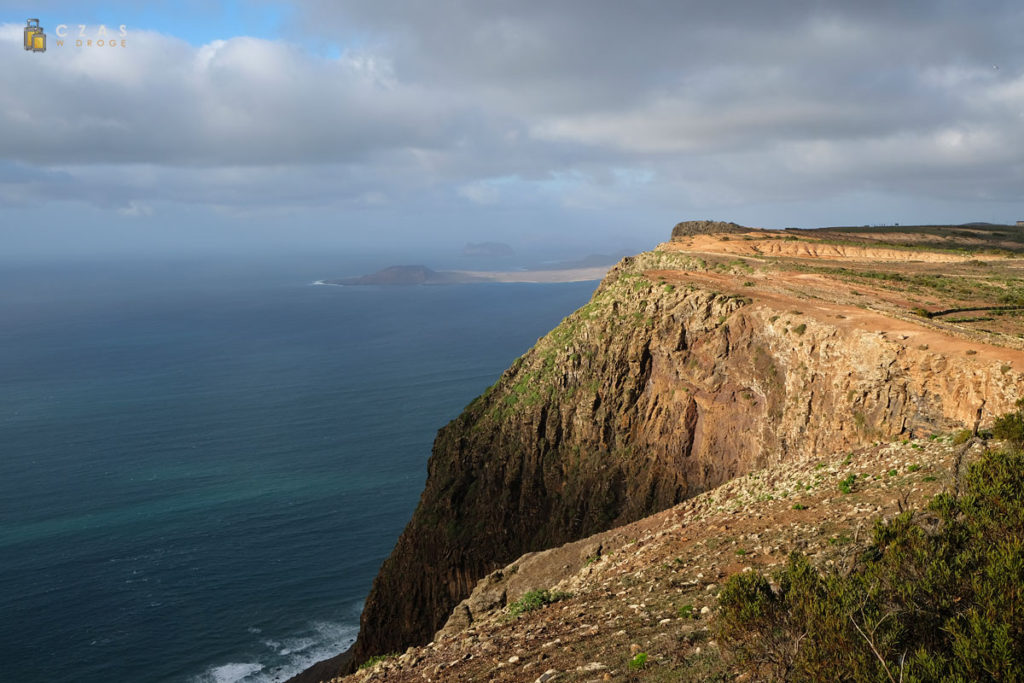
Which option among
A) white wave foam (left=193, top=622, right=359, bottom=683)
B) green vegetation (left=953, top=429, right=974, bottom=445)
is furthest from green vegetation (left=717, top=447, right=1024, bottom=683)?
white wave foam (left=193, top=622, right=359, bottom=683)

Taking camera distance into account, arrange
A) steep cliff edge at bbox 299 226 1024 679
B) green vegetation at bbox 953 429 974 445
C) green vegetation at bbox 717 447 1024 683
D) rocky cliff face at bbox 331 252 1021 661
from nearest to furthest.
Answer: green vegetation at bbox 717 447 1024 683
green vegetation at bbox 953 429 974 445
steep cliff edge at bbox 299 226 1024 679
rocky cliff face at bbox 331 252 1021 661

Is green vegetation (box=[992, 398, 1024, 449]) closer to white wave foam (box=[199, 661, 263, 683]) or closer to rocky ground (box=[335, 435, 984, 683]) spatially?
rocky ground (box=[335, 435, 984, 683])

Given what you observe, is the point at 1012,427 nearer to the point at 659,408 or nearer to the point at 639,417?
the point at 659,408

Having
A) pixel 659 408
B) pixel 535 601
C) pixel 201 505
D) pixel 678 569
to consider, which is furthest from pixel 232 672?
pixel 678 569

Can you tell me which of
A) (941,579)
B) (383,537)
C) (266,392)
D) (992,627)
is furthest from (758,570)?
(266,392)

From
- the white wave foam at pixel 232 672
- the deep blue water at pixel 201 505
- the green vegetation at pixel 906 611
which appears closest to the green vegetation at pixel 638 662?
the green vegetation at pixel 906 611

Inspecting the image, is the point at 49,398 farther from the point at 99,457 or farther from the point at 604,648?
the point at 604,648
